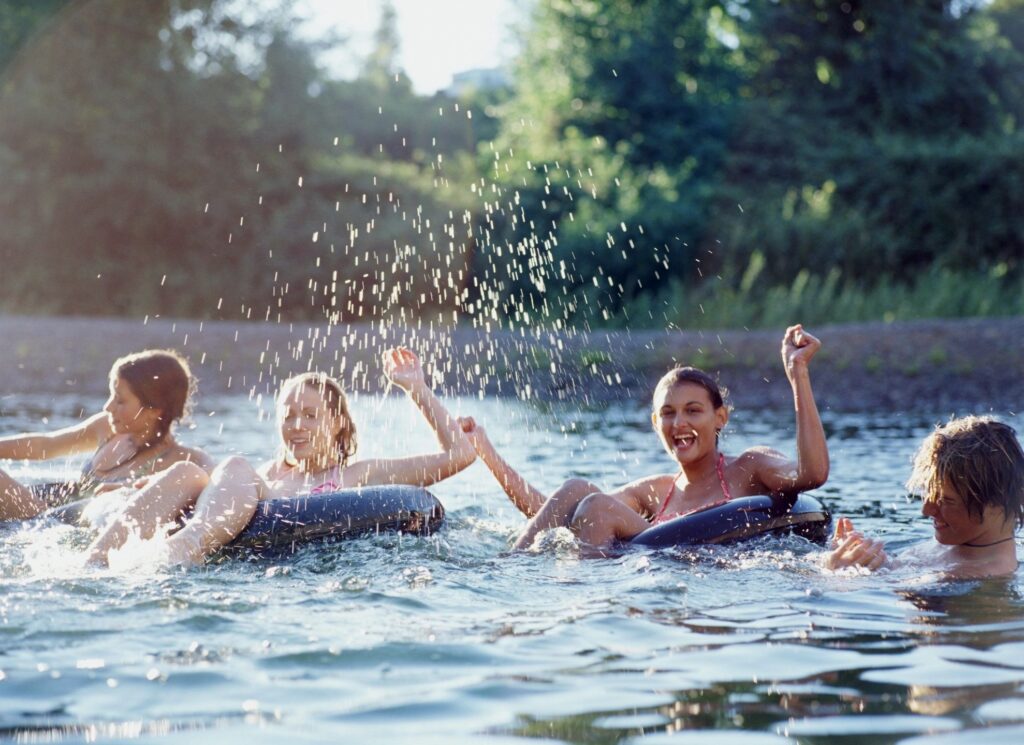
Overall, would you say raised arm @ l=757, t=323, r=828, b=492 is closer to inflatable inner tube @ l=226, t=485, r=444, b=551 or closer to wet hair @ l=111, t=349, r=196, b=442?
inflatable inner tube @ l=226, t=485, r=444, b=551

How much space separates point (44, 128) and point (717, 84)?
14589mm

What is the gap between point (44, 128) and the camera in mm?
22250

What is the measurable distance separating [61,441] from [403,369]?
2.32 m

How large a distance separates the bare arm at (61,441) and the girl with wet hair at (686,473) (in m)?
2.37

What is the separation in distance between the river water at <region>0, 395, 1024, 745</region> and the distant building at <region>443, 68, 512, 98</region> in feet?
139

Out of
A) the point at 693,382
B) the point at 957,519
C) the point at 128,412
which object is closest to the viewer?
the point at 957,519

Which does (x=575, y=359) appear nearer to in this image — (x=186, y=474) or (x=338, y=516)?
(x=338, y=516)

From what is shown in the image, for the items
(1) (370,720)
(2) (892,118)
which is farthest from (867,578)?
(2) (892,118)

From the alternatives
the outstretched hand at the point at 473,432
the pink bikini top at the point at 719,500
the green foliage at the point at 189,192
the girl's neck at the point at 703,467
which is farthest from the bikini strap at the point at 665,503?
the green foliage at the point at 189,192

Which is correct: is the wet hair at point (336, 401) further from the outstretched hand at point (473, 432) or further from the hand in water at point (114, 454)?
the hand in water at point (114, 454)

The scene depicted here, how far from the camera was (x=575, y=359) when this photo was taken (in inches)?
671

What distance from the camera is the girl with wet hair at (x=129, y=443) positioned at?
23.9 feet

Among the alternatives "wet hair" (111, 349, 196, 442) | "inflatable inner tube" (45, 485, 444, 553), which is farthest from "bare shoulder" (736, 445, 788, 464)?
"wet hair" (111, 349, 196, 442)

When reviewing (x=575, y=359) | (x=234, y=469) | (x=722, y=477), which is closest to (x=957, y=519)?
(x=722, y=477)
